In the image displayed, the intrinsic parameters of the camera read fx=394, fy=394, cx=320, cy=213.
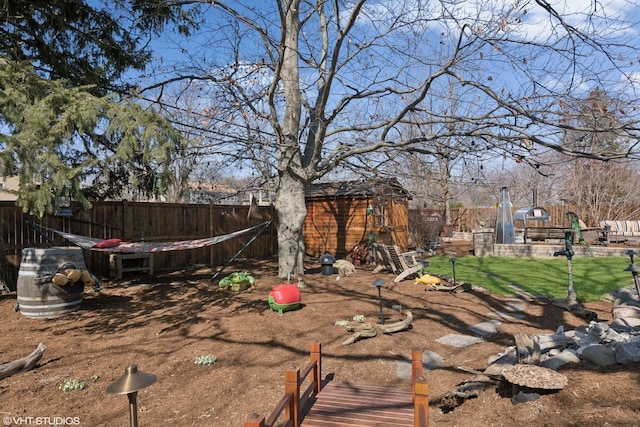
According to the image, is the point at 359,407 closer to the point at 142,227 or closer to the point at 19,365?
the point at 19,365

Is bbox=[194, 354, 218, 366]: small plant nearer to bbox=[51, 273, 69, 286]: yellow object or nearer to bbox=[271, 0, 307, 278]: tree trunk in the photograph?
bbox=[51, 273, 69, 286]: yellow object

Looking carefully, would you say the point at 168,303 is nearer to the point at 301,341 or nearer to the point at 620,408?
the point at 301,341

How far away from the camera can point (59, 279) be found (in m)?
5.34

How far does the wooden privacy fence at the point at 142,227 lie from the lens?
7.19 meters

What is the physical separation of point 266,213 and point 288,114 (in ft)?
16.7

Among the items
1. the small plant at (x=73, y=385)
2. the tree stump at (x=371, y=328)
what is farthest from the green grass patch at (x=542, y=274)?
the small plant at (x=73, y=385)

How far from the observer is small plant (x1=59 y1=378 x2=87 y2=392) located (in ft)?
10.7

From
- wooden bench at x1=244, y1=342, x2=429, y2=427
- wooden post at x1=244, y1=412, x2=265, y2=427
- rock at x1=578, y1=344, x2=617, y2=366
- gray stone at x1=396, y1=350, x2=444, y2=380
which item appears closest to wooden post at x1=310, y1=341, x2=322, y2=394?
wooden bench at x1=244, y1=342, x2=429, y2=427

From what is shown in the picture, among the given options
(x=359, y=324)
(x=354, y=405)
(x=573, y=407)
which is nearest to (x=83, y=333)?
(x=359, y=324)

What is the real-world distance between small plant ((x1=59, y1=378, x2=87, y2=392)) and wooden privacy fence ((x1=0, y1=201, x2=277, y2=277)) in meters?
4.41

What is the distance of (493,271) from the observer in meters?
9.84

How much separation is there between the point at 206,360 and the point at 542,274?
828 cm

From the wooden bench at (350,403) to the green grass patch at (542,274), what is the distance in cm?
522

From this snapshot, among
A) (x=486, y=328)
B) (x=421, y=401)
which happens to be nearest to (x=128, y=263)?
(x=486, y=328)
